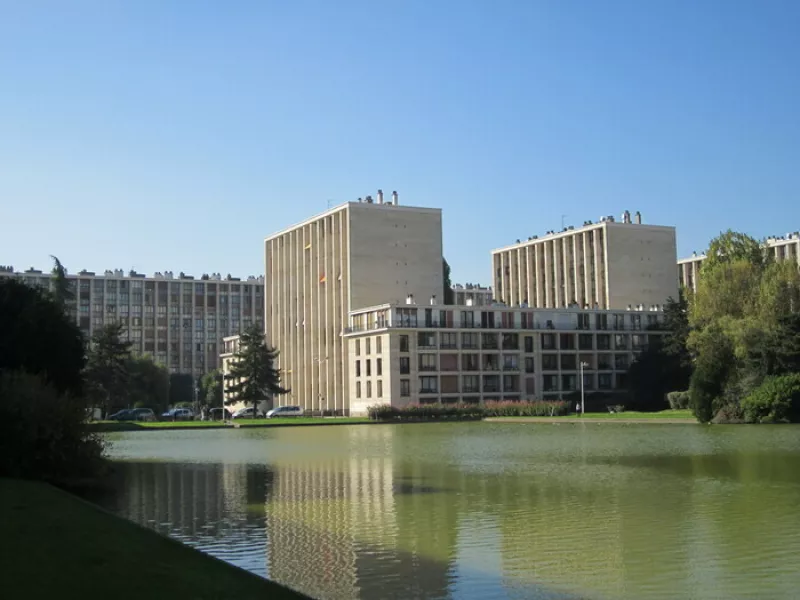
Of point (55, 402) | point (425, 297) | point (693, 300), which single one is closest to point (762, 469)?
point (55, 402)

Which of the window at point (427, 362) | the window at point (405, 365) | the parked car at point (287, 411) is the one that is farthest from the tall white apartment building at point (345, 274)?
the window at point (427, 362)

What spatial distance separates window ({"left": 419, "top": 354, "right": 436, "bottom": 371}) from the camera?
107250 mm

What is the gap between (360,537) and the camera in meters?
17.5

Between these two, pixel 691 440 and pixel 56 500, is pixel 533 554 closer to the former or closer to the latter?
pixel 56 500

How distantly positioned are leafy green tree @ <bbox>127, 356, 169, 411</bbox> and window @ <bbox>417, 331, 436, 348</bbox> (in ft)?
134

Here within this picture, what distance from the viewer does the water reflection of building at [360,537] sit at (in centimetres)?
1348

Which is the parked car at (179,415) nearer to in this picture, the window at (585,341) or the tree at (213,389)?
the tree at (213,389)

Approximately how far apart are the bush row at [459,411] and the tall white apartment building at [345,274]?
2036 centimetres

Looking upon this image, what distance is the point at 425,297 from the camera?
12350cm

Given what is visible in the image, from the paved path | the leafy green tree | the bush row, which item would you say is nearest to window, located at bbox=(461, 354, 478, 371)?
the bush row

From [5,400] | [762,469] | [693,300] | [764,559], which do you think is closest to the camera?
[764,559]

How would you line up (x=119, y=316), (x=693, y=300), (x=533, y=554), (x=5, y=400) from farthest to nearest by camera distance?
(x=119, y=316) < (x=693, y=300) < (x=5, y=400) < (x=533, y=554)

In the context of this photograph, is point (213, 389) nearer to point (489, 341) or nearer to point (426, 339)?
point (426, 339)

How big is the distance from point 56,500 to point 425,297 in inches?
4209
